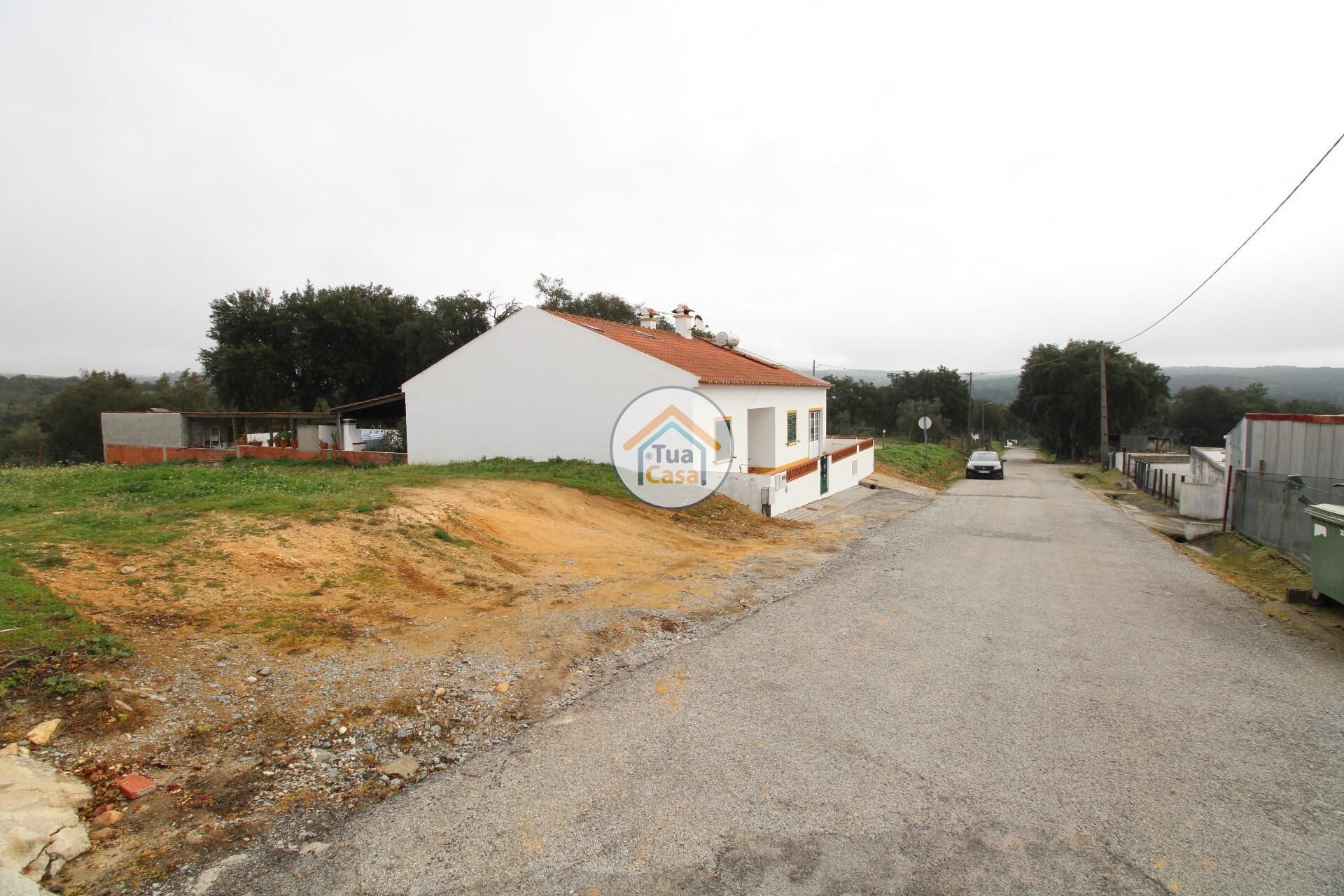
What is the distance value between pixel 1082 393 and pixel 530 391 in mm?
44487

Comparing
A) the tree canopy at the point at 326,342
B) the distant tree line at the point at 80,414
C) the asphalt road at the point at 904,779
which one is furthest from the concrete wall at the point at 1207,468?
the distant tree line at the point at 80,414

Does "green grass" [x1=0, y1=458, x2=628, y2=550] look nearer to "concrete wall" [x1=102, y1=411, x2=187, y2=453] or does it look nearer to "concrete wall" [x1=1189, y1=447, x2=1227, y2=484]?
"concrete wall" [x1=102, y1=411, x2=187, y2=453]

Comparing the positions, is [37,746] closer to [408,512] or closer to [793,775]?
[793,775]

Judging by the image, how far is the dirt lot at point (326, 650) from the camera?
374 cm

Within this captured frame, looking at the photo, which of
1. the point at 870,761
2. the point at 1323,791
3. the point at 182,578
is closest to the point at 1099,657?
the point at 1323,791

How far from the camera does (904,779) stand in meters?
4.09

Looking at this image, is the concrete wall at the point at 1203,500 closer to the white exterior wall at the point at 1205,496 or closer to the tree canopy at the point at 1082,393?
the white exterior wall at the point at 1205,496

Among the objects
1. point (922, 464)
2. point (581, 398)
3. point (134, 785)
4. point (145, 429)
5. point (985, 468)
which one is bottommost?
point (985, 468)

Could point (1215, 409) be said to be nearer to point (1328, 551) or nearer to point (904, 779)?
point (1328, 551)

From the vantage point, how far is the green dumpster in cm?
760

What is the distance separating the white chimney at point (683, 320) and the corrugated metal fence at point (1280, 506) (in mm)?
16413

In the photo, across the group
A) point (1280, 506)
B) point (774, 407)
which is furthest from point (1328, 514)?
point (774, 407)

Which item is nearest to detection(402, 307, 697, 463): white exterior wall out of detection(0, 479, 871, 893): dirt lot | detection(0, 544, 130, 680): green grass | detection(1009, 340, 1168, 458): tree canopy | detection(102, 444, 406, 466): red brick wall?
detection(102, 444, 406, 466): red brick wall

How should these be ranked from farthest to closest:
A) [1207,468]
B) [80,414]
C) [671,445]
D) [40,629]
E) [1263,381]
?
[1263,381]
[80,414]
[1207,468]
[671,445]
[40,629]
